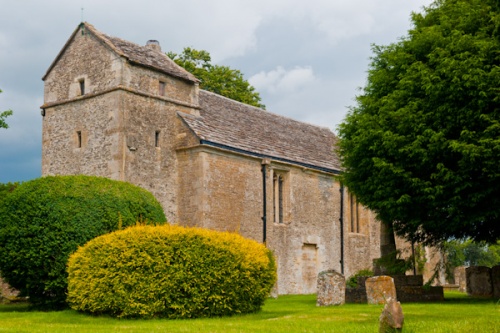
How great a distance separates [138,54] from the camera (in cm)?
2952

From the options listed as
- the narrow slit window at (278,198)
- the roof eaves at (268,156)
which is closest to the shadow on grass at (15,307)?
the roof eaves at (268,156)

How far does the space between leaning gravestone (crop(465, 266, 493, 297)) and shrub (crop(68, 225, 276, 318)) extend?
1279 cm

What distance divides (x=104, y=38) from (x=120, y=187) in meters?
10.5

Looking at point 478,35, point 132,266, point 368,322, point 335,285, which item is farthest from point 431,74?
point 132,266

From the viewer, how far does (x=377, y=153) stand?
76.1ft

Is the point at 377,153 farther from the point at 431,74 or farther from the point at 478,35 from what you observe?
the point at 478,35

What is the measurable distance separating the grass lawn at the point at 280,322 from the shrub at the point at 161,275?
472mm

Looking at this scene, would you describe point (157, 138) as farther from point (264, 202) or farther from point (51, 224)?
point (51, 224)

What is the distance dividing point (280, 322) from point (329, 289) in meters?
6.33

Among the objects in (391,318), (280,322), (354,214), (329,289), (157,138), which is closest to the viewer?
(391,318)

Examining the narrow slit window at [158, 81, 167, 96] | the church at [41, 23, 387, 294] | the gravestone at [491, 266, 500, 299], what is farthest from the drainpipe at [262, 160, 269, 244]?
the gravestone at [491, 266, 500, 299]

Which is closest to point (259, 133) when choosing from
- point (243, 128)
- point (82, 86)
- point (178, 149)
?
point (243, 128)

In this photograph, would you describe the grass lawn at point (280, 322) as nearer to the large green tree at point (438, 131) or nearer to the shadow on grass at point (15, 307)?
the shadow on grass at point (15, 307)

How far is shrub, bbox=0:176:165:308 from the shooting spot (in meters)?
18.6
